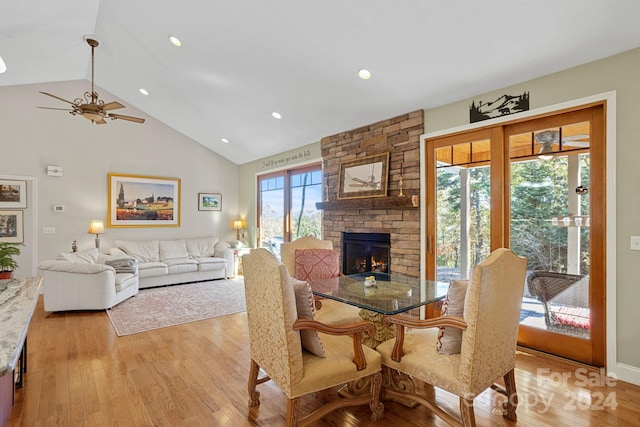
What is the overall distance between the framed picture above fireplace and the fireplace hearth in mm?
593

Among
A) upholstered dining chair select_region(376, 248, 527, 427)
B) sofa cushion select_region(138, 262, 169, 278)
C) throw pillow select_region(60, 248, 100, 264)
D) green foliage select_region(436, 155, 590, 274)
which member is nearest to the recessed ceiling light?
green foliage select_region(436, 155, 590, 274)

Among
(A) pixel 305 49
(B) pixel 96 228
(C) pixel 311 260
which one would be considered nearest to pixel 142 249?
(B) pixel 96 228

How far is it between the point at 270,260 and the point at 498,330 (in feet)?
4.47

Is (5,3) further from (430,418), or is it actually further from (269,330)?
(430,418)

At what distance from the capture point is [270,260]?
1859 millimetres

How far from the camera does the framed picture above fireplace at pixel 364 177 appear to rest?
14.4ft

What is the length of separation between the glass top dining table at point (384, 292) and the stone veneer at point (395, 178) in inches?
39.7

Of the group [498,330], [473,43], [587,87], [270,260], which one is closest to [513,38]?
[473,43]

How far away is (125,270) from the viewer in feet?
17.0

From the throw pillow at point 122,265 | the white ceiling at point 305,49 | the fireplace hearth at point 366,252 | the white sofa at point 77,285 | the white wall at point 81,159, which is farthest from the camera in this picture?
the white wall at point 81,159

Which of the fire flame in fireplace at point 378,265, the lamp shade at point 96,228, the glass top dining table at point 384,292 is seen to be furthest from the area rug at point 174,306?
the glass top dining table at point 384,292

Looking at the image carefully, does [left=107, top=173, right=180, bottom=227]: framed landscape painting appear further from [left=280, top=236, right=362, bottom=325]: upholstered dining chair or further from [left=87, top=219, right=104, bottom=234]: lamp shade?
[left=280, top=236, right=362, bottom=325]: upholstered dining chair

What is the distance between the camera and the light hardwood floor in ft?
6.93

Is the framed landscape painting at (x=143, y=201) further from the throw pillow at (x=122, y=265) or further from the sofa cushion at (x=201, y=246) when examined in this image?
the throw pillow at (x=122, y=265)
